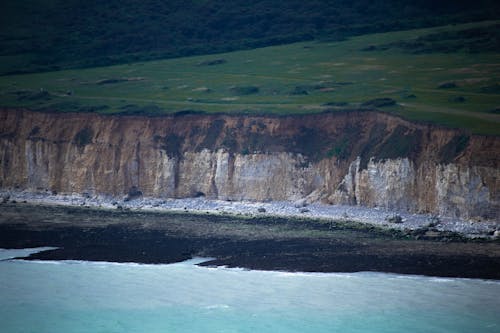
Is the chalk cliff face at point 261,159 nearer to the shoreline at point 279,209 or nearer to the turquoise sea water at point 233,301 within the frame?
the shoreline at point 279,209

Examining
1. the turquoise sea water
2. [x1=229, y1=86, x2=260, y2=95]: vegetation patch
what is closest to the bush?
the turquoise sea water

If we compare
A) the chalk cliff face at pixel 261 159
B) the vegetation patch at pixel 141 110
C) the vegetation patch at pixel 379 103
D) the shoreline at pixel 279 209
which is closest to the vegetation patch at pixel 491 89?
the vegetation patch at pixel 379 103

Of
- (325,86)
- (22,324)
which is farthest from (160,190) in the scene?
(22,324)

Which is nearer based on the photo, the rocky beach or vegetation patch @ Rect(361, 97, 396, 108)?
the rocky beach

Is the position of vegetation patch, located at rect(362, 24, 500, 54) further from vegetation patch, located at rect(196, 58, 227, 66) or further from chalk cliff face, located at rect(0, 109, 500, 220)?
chalk cliff face, located at rect(0, 109, 500, 220)

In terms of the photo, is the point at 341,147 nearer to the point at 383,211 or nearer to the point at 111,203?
the point at 383,211

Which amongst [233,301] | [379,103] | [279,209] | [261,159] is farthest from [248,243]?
[379,103]
